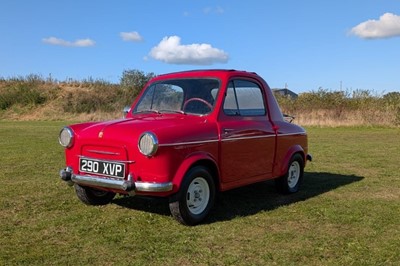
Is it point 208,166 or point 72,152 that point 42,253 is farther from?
point 208,166

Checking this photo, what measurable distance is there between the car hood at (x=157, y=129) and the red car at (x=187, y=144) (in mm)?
12

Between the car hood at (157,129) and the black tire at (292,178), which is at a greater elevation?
the car hood at (157,129)

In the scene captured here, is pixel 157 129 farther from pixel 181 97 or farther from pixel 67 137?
pixel 67 137

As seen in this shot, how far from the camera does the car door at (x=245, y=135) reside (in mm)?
5707

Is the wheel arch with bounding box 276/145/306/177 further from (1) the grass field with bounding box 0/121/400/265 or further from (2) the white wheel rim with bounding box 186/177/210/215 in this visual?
(2) the white wheel rim with bounding box 186/177/210/215

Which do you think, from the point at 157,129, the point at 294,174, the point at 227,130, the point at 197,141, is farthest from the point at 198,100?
the point at 294,174

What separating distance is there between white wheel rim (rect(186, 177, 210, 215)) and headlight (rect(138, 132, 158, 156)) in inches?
28.4

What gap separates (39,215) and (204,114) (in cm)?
250

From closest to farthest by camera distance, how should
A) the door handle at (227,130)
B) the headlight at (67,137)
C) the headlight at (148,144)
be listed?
the headlight at (148,144) < the headlight at (67,137) < the door handle at (227,130)

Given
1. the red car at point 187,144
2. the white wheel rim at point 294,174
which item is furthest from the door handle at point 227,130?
the white wheel rim at point 294,174

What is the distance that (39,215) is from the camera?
5680 mm

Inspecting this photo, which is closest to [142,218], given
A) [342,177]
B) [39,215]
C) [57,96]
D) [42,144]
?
[39,215]

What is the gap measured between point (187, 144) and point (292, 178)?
3.07 m

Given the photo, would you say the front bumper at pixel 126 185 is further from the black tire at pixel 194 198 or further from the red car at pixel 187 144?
the black tire at pixel 194 198
